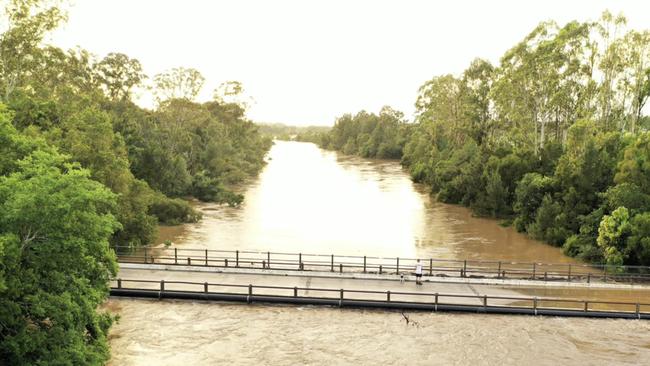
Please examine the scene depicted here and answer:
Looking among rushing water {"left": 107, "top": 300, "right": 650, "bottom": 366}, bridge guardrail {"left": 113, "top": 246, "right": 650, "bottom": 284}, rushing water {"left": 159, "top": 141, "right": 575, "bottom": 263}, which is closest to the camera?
rushing water {"left": 107, "top": 300, "right": 650, "bottom": 366}

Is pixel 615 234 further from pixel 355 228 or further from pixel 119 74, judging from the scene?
pixel 119 74

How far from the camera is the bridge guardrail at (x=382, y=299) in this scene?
73.2 feet

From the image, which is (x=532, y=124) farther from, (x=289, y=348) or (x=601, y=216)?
Answer: (x=289, y=348)

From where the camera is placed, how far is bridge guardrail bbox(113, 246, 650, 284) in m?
27.2

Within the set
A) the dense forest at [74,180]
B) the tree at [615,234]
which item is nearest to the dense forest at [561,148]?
the tree at [615,234]

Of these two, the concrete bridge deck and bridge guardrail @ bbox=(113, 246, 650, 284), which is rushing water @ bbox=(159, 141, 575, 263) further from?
the concrete bridge deck

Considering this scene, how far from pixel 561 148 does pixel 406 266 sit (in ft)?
103

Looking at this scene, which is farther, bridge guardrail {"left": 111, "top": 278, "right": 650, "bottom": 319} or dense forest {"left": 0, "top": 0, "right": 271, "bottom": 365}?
bridge guardrail {"left": 111, "top": 278, "right": 650, "bottom": 319}

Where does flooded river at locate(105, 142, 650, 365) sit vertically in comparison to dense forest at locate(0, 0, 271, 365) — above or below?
below

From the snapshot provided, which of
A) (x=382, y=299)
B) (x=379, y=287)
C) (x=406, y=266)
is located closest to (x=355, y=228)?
(x=406, y=266)

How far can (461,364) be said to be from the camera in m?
18.6

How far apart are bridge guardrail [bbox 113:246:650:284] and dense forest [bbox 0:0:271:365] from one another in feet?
11.2

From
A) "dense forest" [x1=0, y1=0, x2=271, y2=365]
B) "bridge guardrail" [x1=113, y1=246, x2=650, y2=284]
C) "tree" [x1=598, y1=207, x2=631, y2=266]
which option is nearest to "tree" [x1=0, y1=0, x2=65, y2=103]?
"dense forest" [x1=0, y1=0, x2=271, y2=365]

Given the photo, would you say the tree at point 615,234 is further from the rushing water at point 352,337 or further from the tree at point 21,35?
the tree at point 21,35
